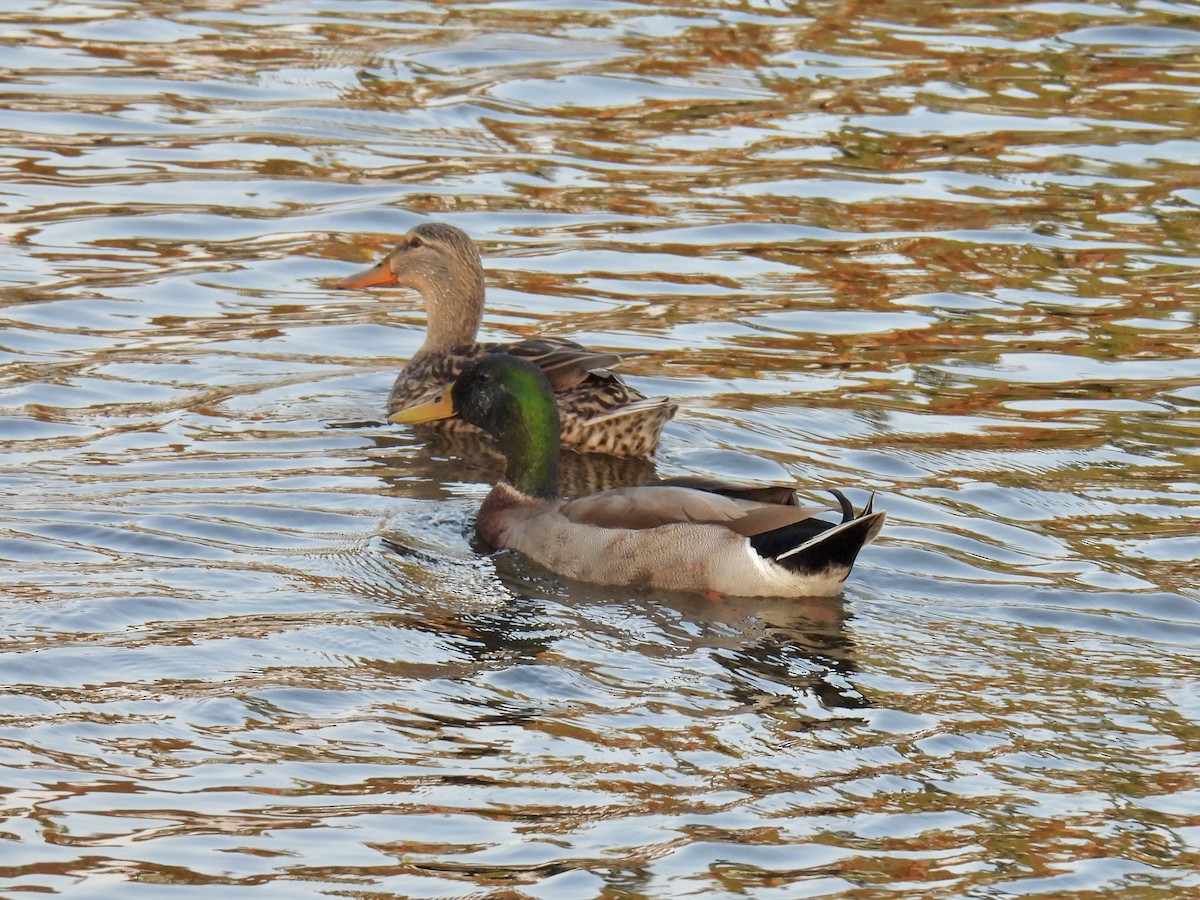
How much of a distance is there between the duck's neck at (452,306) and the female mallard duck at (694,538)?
278cm

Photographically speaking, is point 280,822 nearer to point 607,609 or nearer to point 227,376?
point 607,609

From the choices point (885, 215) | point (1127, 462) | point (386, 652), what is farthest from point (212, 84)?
point (386, 652)

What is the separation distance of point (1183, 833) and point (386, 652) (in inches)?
104

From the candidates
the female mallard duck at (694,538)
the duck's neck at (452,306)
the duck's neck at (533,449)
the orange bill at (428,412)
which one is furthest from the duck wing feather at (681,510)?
the duck's neck at (452,306)

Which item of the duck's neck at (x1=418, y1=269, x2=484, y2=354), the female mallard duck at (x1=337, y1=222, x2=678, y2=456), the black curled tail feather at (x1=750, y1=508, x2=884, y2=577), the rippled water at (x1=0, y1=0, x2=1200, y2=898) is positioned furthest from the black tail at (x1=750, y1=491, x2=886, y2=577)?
the duck's neck at (x1=418, y1=269, x2=484, y2=354)

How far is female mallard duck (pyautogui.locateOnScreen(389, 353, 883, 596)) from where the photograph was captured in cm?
807

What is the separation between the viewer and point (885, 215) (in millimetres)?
13914

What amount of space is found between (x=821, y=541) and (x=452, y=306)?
13.7 ft

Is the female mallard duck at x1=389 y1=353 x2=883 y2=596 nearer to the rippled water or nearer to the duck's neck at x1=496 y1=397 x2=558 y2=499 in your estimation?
the rippled water

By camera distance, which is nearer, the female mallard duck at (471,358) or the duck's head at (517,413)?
the duck's head at (517,413)

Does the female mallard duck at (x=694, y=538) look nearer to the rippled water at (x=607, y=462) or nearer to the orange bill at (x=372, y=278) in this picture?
the rippled water at (x=607, y=462)

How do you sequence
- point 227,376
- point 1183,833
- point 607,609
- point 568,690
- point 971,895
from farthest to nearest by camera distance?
Result: point 227,376, point 607,609, point 568,690, point 1183,833, point 971,895

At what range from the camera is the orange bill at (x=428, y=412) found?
9.82 metres

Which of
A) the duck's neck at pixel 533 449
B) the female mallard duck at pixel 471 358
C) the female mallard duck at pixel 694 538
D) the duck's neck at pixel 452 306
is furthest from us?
the duck's neck at pixel 452 306
